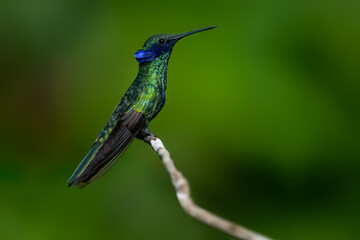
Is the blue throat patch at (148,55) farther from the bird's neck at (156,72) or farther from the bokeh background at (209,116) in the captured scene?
the bokeh background at (209,116)

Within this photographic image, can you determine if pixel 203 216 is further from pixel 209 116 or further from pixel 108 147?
pixel 209 116

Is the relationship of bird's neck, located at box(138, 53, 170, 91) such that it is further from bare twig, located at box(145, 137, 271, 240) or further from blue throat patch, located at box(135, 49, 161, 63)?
bare twig, located at box(145, 137, 271, 240)

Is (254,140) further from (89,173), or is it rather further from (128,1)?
(89,173)

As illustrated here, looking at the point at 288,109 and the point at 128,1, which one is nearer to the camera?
the point at 288,109

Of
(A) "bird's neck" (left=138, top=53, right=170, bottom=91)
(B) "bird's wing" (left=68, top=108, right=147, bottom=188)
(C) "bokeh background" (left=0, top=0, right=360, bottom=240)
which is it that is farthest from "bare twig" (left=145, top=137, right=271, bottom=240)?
(C) "bokeh background" (left=0, top=0, right=360, bottom=240)

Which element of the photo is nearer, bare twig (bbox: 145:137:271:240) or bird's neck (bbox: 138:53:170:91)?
bare twig (bbox: 145:137:271:240)

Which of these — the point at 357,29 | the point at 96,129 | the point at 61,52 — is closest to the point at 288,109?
the point at 357,29

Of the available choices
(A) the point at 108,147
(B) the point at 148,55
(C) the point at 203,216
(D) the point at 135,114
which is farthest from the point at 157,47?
(C) the point at 203,216
